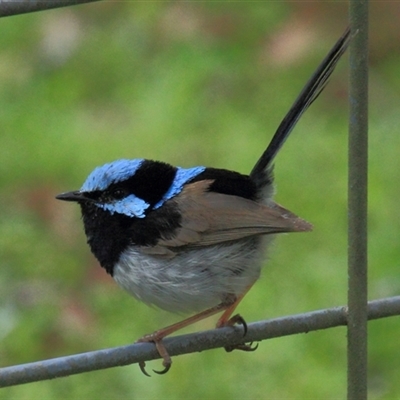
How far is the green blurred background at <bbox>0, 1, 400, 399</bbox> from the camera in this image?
5078 mm

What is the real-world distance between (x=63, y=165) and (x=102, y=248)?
3.05 meters

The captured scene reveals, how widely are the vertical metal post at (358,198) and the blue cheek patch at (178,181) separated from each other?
1.17 metres

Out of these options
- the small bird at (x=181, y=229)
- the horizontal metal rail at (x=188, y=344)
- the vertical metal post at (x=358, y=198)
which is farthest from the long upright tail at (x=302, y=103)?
the horizontal metal rail at (x=188, y=344)

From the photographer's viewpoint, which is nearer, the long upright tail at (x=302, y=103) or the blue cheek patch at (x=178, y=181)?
the long upright tail at (x=302, y=103)

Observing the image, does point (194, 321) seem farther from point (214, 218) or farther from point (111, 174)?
point (111, 174)

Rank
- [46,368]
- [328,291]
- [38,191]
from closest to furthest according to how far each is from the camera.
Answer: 1. [46,368]
2. [328,291]
3. [38,191]

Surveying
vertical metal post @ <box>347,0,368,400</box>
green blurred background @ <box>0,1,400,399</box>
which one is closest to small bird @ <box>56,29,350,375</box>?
green blurred background @ <box>0,1,400,399</box>

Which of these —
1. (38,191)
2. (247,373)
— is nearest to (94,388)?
(247,373)

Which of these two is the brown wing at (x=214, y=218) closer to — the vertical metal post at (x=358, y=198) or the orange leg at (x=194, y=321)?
the orange leg at (x=194, y=321)

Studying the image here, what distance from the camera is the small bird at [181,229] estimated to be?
3555 mm

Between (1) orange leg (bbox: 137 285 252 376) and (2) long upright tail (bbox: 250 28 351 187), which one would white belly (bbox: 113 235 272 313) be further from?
(2) long upright tail (bbox: 250 28 351 187)

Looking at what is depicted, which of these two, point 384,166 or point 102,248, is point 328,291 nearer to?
point 384,166

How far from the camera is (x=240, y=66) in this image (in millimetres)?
7832

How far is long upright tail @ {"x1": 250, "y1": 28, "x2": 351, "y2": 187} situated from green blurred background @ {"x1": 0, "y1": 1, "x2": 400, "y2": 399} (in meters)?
0.28
